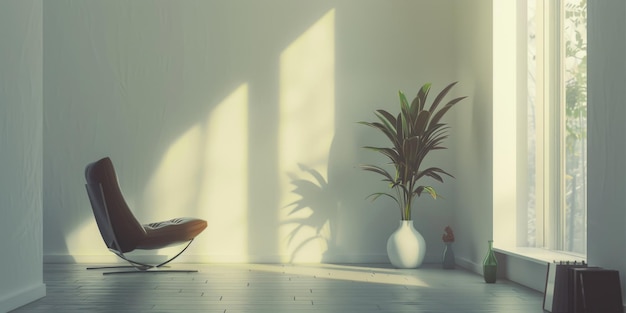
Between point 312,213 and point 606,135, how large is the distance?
11.2 ft

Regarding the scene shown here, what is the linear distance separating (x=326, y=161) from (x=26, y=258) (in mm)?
3100

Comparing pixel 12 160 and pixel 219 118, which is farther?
pixel 219 118

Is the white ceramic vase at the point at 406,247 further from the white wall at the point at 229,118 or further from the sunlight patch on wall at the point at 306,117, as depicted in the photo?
the sunlight patch on wall at the point at 306,117

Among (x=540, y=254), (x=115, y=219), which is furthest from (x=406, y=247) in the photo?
(x=115, y=219)

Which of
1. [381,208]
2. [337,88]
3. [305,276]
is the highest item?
[337,88]

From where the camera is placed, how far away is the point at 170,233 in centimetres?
593

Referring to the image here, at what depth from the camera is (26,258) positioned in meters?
4.52

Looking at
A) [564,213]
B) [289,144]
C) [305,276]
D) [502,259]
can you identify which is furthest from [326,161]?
[564,213]

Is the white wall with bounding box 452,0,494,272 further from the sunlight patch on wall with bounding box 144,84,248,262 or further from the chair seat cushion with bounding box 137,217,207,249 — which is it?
the chair seat cushion with bounding box 137,217,207,249

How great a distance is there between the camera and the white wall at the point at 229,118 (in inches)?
272

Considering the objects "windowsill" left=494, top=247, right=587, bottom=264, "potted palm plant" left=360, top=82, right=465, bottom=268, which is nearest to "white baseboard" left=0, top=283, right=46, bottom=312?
"potted palm plant" left=360, top=82, right=465, bottom=268

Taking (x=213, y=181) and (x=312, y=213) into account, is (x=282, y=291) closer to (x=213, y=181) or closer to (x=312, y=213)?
(x=312, y=213)

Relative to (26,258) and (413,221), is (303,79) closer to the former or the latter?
(413,221)

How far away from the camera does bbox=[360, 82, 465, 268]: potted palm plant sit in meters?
6.43
